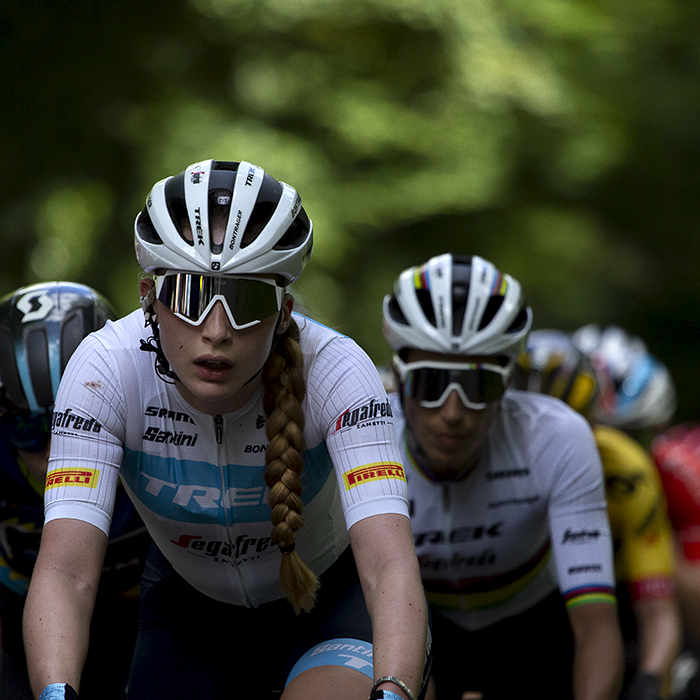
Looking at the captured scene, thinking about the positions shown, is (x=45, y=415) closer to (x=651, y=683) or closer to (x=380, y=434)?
(x=380, y=434)

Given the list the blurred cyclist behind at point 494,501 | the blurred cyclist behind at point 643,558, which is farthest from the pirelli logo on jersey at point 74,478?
the blurred cyclist behind at point 643,558

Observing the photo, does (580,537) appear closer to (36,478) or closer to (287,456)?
(287,456)

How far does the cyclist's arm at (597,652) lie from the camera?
343cm

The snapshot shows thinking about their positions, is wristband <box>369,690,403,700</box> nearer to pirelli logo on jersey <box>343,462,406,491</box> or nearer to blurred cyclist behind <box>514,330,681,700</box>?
pirelli logo on jersey <box>343,462,406,491</box>

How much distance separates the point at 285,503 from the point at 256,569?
431 millimetres

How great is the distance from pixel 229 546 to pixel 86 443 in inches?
22.9

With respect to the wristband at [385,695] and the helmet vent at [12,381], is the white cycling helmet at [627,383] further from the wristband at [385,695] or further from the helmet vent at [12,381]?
the wristband at [385,695]

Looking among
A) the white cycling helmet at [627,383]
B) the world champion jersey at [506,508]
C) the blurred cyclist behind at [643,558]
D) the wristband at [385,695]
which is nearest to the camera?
the wristband at [385,695]

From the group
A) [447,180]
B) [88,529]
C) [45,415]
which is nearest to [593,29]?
[447,180]

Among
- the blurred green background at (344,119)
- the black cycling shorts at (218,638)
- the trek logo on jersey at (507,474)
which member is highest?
the blurred green background at (344,119)

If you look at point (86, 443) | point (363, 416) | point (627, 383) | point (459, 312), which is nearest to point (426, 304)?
point (459, 312)

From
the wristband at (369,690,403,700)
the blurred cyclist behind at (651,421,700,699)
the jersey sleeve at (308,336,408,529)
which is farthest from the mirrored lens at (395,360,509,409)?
the blurred cyclist behind at (651,421,700,699)

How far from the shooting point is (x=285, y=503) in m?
2.57

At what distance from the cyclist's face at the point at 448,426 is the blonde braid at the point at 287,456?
3.62 ft
